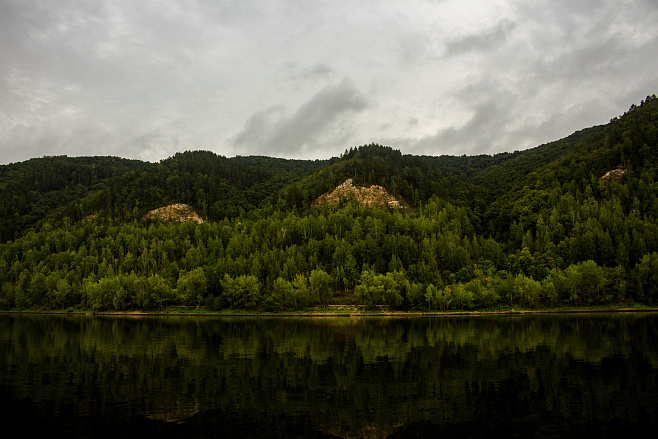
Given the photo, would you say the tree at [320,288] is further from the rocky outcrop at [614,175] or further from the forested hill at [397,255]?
the rocky outcrop at [614,175]

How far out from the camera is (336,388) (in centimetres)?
3375

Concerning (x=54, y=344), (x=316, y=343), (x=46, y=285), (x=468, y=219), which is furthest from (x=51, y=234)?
(x=468, y=219)

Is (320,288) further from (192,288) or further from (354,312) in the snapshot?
(192,288)

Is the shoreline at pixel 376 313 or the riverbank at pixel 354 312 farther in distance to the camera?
the riverbank at pixel 354 312

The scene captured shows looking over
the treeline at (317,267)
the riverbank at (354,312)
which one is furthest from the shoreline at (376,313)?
the treeline at (317,267)

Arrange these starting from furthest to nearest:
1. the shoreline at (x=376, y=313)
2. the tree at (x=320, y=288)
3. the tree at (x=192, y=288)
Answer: the tree at (x=192, y=288)
the tree at (x=320, y=288)
the shoreline at (x=376, y=313)

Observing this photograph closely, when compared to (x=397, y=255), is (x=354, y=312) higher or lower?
lower

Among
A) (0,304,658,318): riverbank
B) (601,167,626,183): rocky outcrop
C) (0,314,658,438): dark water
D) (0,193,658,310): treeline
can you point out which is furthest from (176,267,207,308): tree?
(601,167,626,183): rocky outcrop

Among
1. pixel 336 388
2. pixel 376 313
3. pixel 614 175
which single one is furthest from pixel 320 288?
pixel 614 175

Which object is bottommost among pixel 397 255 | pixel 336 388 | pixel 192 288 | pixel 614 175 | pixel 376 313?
pixel 376 313

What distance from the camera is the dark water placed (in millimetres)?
24688

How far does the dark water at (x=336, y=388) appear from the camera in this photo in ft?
81.0

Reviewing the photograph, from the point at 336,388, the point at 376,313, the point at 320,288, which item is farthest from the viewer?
the point at 320,288

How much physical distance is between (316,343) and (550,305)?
290ft
